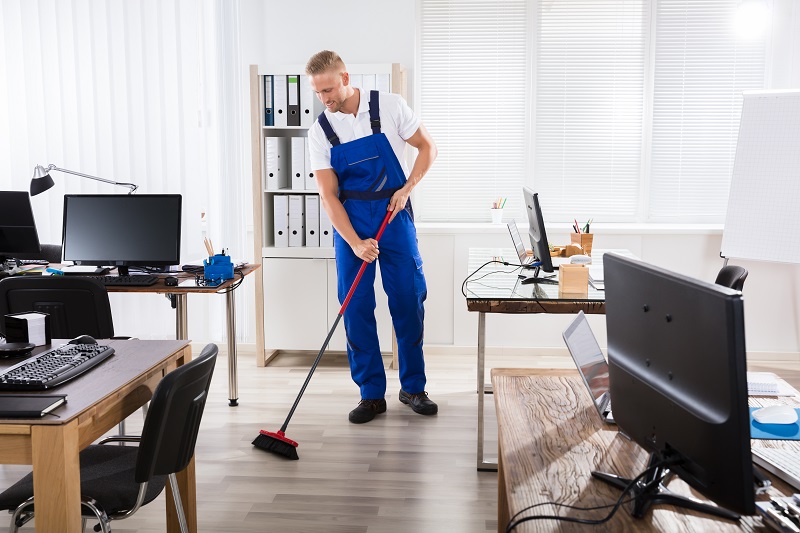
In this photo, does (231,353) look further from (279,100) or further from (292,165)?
(279,100)

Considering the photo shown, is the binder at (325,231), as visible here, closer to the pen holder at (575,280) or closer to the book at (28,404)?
the pen holder at (575,280)

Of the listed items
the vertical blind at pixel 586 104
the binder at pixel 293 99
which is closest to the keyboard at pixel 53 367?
the binder at pixel 293 99

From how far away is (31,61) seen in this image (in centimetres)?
452

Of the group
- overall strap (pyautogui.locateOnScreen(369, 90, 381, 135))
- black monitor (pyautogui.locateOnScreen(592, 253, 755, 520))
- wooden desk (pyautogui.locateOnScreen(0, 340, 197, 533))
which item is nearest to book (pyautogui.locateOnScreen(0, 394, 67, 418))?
wooden desk (pyautogui.locateOnScreen(0, 340, 197, 533))

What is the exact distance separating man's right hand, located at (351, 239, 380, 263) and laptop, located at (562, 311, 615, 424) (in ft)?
5.48

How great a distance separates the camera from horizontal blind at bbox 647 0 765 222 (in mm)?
4562

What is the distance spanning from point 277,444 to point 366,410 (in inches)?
22.0

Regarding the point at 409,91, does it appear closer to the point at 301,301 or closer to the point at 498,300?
the point at 301,301

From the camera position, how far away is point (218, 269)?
138 inches

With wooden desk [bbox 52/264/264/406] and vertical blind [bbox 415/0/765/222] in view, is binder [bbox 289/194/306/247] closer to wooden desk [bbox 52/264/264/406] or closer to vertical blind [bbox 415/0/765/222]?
wooden desk [bbox 52/264/264/406]

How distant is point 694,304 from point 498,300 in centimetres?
161

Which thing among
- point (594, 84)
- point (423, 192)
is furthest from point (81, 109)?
point (594, 84)

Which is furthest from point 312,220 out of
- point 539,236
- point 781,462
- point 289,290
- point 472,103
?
point 781,462

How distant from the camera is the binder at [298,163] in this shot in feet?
14.1
